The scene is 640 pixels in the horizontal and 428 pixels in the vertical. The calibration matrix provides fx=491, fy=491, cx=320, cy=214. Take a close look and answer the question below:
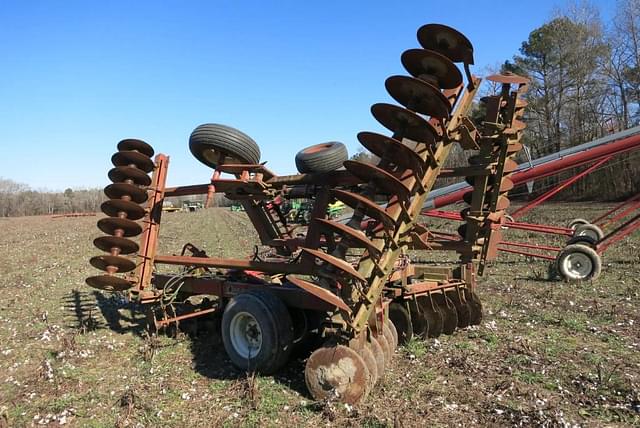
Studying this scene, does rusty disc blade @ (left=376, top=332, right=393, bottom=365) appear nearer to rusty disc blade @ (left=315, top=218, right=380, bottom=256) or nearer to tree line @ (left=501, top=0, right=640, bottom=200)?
rusty disc blade @ (left=315, top=218, right=380, bottom=256)

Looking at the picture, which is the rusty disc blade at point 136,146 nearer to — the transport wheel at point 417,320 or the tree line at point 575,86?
the transport wheel at point 417,320

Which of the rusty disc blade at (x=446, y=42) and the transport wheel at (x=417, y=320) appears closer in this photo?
the rusty disc blade at (x=446, y=42)

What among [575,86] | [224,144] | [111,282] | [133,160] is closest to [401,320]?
[224,144]

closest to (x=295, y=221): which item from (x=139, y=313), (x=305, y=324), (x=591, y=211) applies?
(x=591, y=211)

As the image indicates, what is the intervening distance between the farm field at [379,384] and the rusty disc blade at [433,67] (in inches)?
133

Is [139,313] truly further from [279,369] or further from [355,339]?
[355,339]

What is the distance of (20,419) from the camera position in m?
5.03

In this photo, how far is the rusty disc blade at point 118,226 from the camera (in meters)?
8.04

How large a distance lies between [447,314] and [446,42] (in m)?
4.14

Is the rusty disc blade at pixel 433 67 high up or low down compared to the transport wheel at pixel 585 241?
up

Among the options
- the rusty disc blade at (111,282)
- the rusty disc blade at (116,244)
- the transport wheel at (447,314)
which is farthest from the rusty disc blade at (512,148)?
the rusty disc blade at (111,282)

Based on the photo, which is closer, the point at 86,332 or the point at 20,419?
the point at 20,419

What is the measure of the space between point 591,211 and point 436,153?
89.6 ft

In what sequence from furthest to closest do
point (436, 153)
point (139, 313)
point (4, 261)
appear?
point (4, 261), point (139, 313), point (436, 153)
